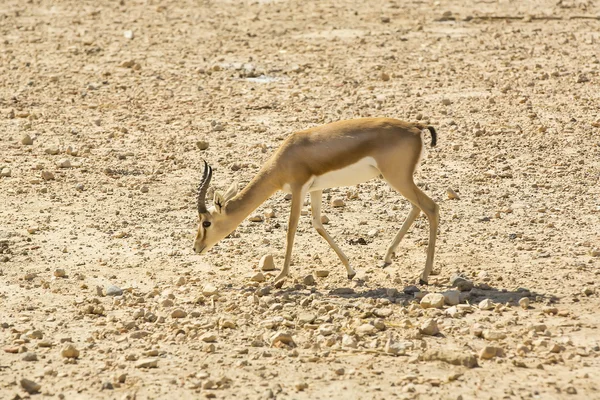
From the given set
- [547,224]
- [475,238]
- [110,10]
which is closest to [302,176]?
[475,238]

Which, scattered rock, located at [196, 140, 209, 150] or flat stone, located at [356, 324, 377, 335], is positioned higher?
scattered rock, located at [196, 140, 209, 150]

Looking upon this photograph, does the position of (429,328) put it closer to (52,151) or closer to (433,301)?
(433,301)

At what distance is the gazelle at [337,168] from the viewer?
986 cm

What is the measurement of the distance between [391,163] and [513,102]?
6166 mm

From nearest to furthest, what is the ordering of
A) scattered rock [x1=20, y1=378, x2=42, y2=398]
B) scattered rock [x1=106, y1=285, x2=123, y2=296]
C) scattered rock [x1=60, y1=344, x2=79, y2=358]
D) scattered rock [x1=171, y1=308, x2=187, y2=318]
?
scattered rock [x1=20, y1=378, x2=42, y2=398] < scattered rock [x1=60, y1=344, x2=79, y2=358] < scattered rock [x1=171, y1=308, x2=187, y2=318] < scattered rock [x1=106, y1=285, x2=123, y2=296]

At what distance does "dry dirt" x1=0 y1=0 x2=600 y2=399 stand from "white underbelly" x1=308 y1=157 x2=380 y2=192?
0.91 meters

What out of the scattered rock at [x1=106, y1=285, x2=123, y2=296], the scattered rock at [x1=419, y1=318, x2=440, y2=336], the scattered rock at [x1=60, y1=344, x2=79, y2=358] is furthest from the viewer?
the scattered rock at [x1=106, y1=285, x2=123, y2=296]

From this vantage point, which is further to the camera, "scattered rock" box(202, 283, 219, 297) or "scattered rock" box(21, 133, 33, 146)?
"scattered rock" box(21, 133, 33, 146)

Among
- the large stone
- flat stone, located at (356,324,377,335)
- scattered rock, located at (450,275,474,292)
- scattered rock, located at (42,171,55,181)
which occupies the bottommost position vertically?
flat stone, located at (356,324,377,335)

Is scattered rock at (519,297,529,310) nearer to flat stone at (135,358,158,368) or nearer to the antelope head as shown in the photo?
the antelope head

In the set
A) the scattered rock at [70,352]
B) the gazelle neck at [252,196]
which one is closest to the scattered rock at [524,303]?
the gazelle neck at [252,196]

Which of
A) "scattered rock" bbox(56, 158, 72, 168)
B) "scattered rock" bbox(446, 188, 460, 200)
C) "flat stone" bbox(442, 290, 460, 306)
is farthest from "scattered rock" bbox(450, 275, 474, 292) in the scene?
"scattered rock" bbox(56, 158, 72, 168)

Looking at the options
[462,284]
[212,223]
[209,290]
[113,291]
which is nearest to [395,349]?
[462,284]

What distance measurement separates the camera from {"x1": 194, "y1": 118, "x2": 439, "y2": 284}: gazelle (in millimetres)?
9859
